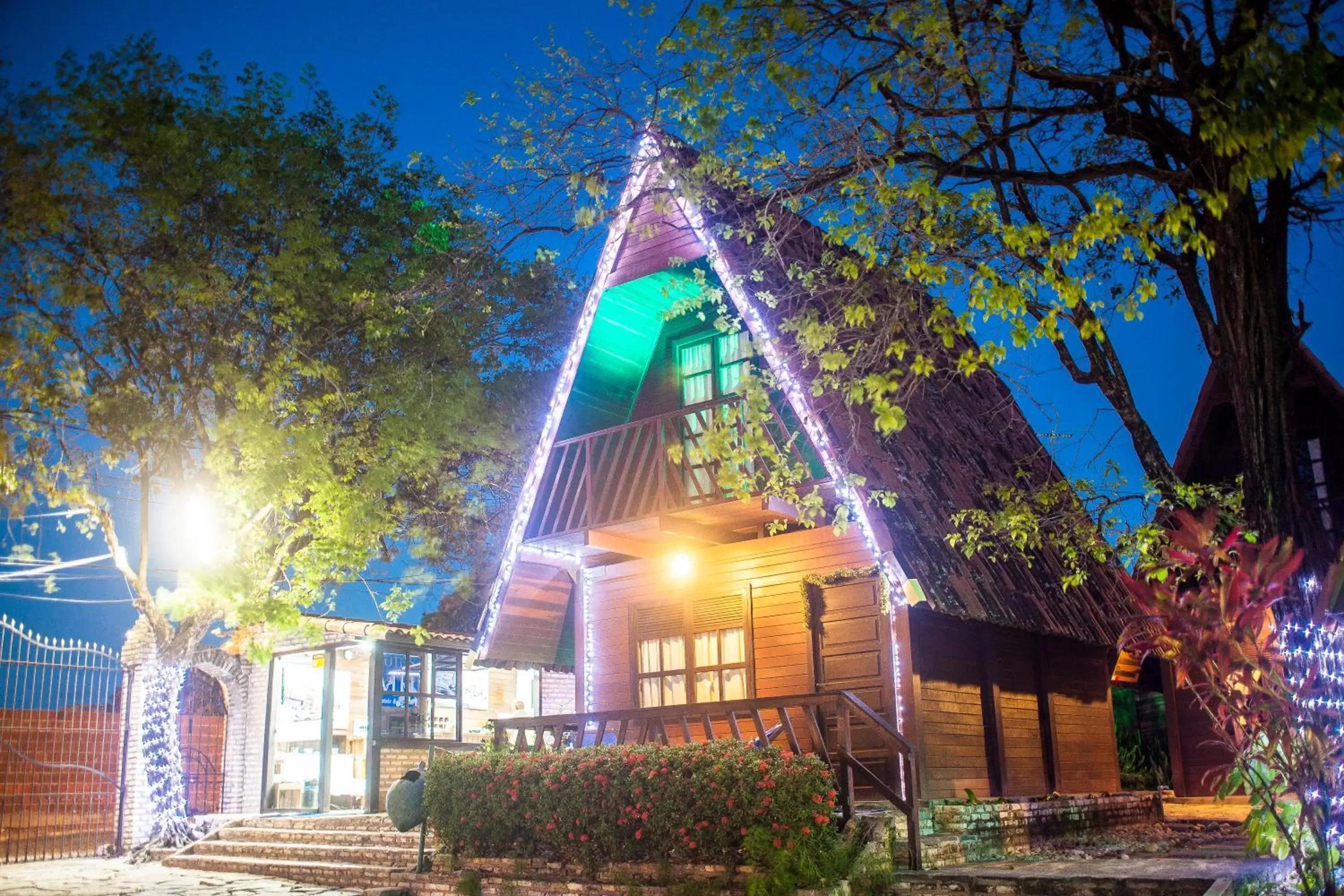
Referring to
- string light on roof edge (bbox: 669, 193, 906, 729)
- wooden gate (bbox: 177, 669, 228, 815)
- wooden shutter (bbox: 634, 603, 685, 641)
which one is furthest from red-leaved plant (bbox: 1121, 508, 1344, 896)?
wooden gate (bbox: 177, 669, 228, 815)

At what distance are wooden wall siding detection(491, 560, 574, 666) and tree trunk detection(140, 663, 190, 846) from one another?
5.97 m

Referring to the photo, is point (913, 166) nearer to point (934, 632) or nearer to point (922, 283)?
point (922, 283)

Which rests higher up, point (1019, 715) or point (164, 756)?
point (1019, 715)

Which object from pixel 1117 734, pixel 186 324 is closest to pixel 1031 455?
pixel 1117 734

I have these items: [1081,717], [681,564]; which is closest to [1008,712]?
[1081,717]

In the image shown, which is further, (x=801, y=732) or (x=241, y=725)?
(x=241, y=725)

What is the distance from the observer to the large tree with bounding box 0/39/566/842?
1714cm

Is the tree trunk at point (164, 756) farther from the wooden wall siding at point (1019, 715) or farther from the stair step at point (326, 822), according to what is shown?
the wooden wall siding at point (1019, 715)

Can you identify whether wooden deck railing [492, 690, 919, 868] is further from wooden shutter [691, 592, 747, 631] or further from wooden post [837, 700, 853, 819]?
wooden shutter [691, 592, 747, 631]

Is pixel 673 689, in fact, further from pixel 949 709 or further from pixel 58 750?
pixel 58 750

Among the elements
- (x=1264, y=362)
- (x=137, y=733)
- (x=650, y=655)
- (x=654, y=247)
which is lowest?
(x=137, y=733)

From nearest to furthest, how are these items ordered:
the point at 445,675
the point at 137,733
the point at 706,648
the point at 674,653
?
A: the point at 706,648
the point at 674,653
the point at 137,733
the point at 445,675

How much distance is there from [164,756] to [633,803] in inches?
411

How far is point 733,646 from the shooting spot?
14500 millimetres
